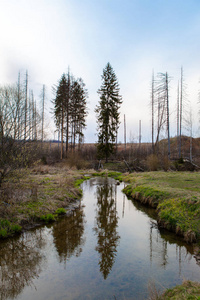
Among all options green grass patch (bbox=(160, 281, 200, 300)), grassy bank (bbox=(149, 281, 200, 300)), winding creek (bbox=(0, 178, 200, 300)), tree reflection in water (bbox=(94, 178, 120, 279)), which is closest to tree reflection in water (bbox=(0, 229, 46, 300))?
winding creek (bbox=(0, 178, 200, 300))

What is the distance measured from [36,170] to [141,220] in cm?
1303

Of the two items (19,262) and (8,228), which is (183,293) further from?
(8,228)

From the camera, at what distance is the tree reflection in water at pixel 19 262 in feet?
12.7

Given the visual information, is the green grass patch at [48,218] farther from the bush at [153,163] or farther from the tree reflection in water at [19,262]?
the bush at [153,163]

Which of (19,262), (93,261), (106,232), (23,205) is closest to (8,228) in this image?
(23,205)

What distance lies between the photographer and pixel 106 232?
6.62m

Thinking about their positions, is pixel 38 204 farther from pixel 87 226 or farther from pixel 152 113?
pixel 152 113

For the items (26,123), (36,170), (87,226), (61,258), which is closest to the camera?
(61,258)

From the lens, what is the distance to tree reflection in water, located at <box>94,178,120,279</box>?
4.78 m

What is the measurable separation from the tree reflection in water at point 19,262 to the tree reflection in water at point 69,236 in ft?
1.64

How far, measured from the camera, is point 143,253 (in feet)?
17.1

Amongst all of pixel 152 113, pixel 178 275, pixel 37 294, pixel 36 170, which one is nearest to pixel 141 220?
pixel 178 275

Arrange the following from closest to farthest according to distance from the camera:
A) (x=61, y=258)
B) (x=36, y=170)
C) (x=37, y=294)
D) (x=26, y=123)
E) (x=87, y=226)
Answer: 1. (x=37, y=294)
2. (x=61, y=258)
3. (x=87, y=226)
4. (x=26, y=123)
5. (x=36, y=170)

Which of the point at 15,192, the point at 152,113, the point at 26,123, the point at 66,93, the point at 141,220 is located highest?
the point at 66,93
